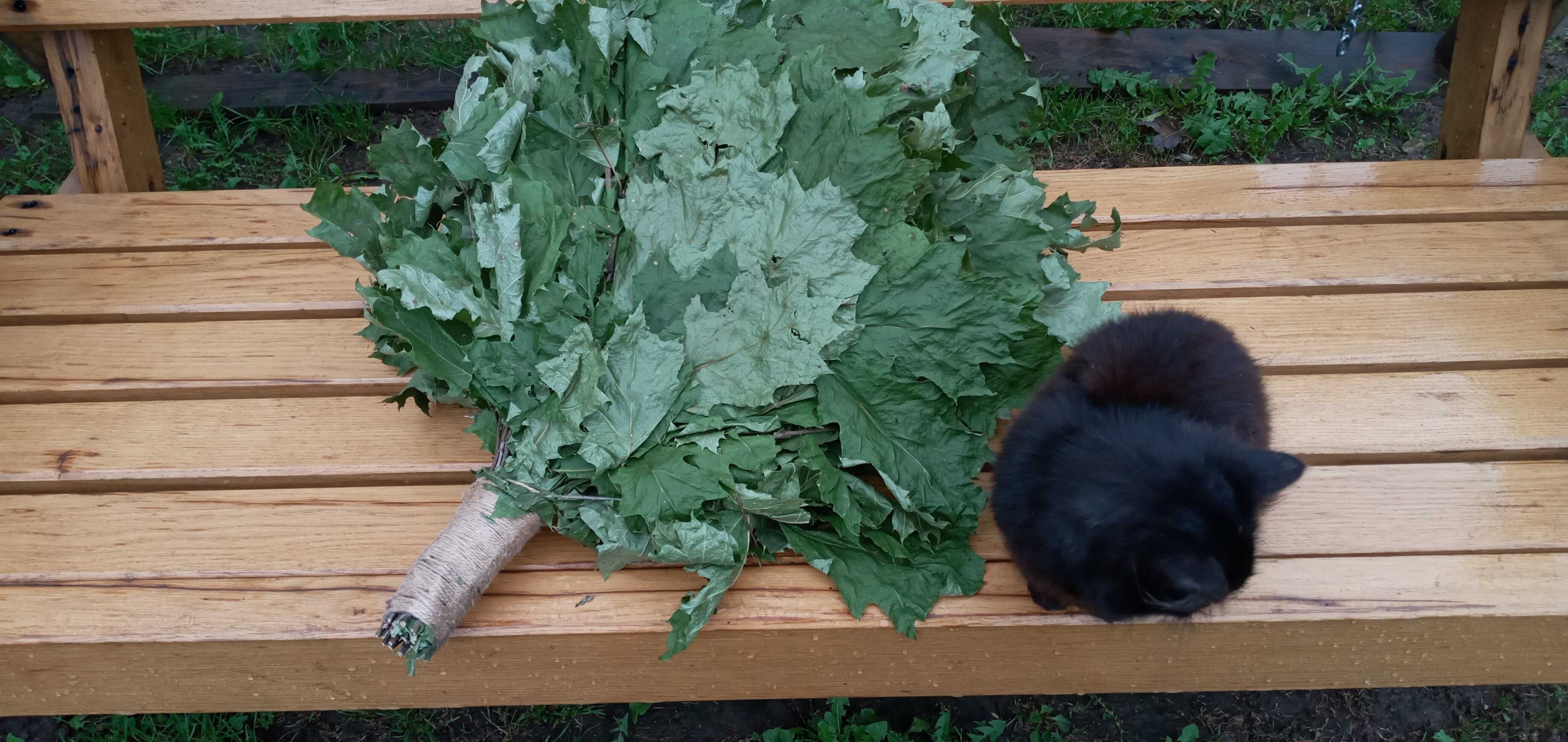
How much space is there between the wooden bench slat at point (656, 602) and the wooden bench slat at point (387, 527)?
0.09ft

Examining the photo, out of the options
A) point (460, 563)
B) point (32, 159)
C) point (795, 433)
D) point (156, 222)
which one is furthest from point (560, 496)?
point (32, 159)

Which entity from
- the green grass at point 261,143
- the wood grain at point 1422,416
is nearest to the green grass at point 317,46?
the green grass at point 261,143

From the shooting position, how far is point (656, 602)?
1.77 m

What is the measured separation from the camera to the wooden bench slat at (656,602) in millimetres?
1743

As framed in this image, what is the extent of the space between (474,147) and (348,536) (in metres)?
0.74

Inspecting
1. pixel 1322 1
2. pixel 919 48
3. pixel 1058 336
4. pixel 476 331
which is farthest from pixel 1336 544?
pixel 1322 1

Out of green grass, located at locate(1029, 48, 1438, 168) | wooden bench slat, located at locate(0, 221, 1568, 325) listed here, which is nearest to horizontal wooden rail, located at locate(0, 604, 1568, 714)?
wooden bench slat, located at locate(0, 221, 1568, 325)

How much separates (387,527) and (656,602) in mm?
536

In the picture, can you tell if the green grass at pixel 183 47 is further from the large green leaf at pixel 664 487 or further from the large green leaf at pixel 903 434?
the large green leaf at pixel 903 434

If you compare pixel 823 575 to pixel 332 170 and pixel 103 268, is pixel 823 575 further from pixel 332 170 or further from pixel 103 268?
pixel 332 170

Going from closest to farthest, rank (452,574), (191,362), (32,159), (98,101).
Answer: (452,574)
(191,362)
(98,101)
(32,159)

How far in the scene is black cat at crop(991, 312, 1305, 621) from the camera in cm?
153

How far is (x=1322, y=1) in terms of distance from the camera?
4148 millimetres

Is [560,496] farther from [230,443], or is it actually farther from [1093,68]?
[1093,68]
